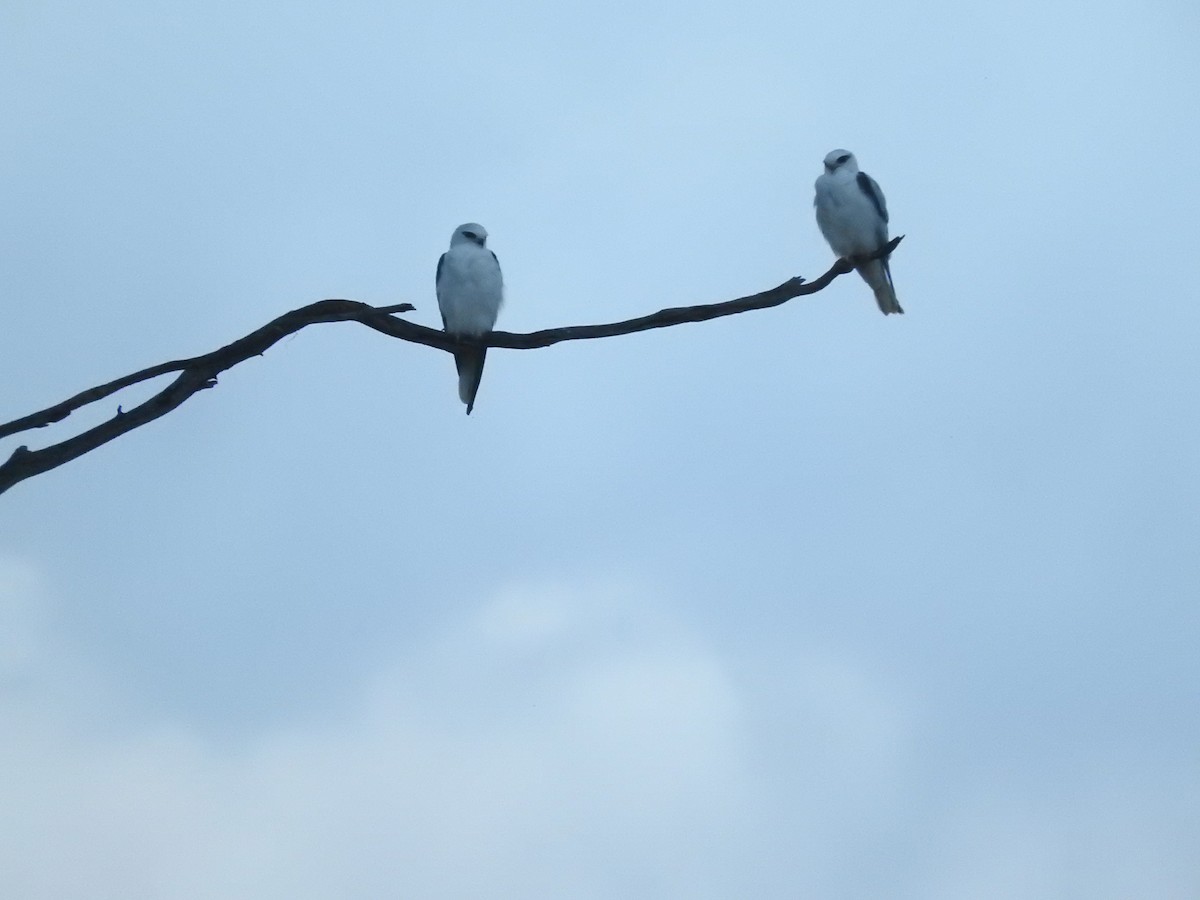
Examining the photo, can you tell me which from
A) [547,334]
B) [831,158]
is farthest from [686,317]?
[831,158]

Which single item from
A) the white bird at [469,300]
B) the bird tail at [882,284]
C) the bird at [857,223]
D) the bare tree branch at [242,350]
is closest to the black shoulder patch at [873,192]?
the bird at [857,223]

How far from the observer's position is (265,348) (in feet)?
16.5

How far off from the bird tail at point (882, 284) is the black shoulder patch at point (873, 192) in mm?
516

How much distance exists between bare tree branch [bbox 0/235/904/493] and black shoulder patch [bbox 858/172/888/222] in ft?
13.9

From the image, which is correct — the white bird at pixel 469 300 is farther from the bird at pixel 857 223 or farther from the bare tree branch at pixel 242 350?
the bare tree branch at pixel 242 350

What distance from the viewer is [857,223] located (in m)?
9.48

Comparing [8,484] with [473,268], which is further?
[473,268]

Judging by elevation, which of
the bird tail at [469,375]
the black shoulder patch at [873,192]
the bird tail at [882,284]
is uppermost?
the black shoulder patch at [873,192]

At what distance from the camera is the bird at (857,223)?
31.1 feet

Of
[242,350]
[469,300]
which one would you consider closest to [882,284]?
[469,300]

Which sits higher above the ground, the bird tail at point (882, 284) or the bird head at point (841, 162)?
the bird head at point (841, 162)

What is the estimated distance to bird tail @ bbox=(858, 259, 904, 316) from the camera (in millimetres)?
9414

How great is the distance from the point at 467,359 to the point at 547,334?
163 inches

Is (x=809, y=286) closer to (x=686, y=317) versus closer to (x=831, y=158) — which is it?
(x=686, y=317)
